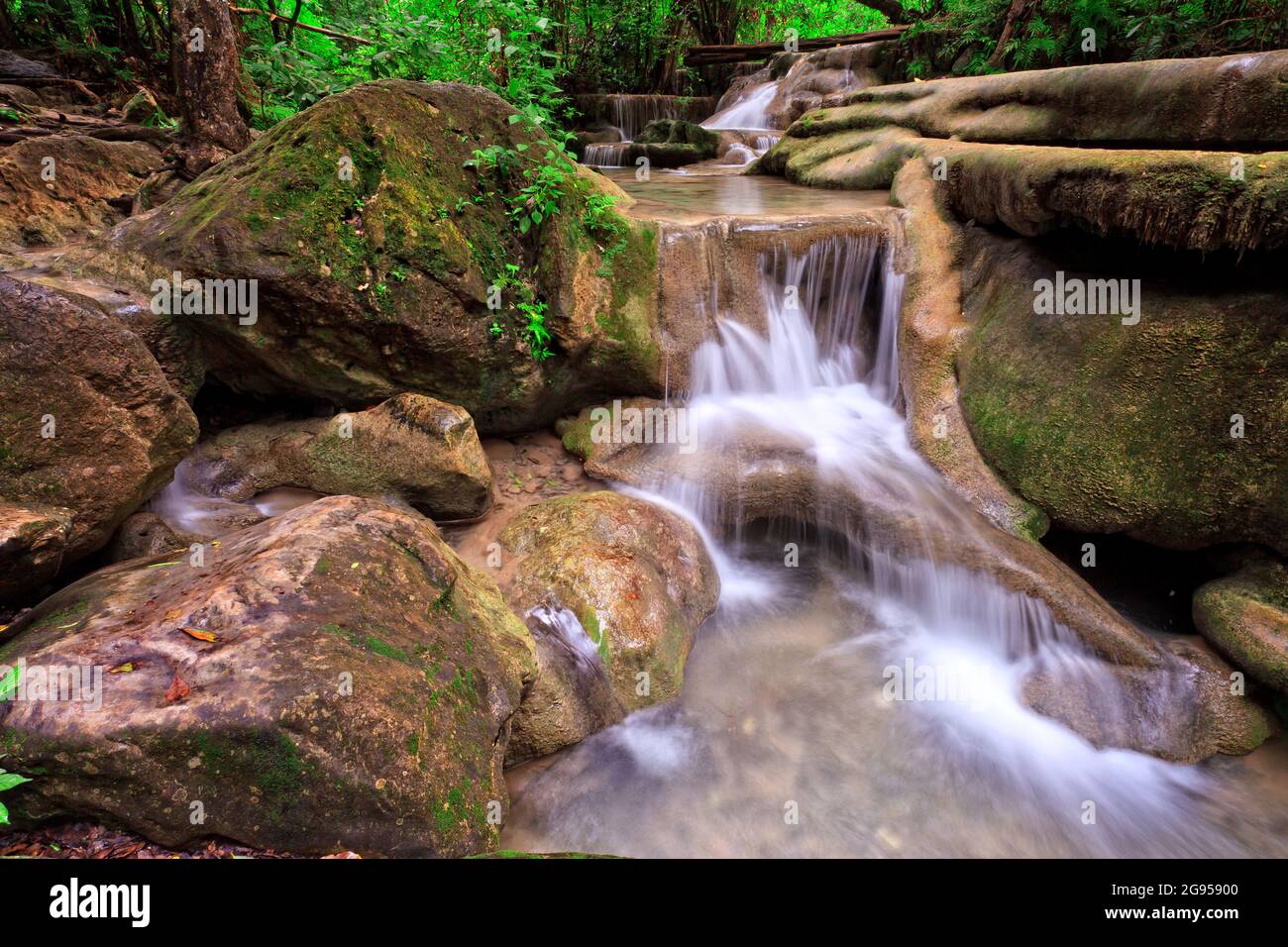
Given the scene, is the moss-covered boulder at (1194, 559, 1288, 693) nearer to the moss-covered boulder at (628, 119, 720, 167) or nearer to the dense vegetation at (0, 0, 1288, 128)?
the dense vegetation at (0, 0, 1288, 128)

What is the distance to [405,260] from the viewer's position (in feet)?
15.3

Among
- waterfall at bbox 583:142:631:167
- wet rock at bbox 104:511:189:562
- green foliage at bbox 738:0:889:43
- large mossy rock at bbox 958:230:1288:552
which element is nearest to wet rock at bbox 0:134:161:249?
wet rock at bbox 104:511:189:562

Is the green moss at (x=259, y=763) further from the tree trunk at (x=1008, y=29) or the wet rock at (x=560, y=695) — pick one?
the tree trunk at (x=1008, y=29)

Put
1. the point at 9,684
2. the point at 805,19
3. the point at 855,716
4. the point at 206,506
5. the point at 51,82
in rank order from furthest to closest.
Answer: the point at 805,19 < the point at 51,82 < the point at 206,506 < the point at 855,716 < the point at 9,684

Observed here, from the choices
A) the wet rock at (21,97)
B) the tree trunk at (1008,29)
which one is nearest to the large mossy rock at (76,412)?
the wet rock at (21,97)

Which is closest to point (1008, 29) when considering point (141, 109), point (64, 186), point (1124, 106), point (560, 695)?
point (1124, 106)

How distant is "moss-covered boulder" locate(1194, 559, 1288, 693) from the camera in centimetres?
392

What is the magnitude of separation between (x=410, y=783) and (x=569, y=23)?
18.4 m

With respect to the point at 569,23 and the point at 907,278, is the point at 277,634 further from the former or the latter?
the point at 569,23

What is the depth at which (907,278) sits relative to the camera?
19.9ft

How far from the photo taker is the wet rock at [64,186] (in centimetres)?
499

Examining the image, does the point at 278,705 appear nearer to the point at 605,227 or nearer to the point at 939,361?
the point at 605,227

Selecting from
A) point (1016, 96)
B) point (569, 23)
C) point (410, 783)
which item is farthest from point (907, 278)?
point (569, 23)

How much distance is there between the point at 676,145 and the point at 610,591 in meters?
10.2
